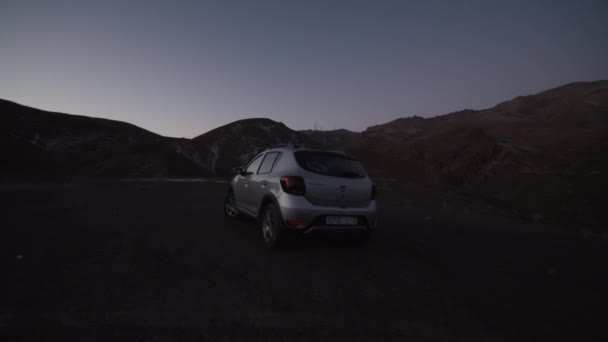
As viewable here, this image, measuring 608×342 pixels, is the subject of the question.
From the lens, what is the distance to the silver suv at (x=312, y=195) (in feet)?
13.6

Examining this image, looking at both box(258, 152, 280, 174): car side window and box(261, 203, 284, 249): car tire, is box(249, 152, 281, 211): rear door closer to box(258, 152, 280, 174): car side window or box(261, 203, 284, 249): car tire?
box(258, 152, 280, 174): car side window

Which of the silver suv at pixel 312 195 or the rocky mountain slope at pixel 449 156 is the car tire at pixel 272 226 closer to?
the silver suv at pixel 312 195

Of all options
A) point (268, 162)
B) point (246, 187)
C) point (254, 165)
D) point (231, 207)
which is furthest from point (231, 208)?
point (268, 162)

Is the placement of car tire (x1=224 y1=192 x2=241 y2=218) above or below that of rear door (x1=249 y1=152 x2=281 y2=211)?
below

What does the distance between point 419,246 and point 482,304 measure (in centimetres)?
211

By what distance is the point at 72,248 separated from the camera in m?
4.39

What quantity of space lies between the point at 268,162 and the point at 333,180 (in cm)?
149

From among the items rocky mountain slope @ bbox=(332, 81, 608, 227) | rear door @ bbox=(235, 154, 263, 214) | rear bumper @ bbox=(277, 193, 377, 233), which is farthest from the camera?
rocky mountain slope @ bbox=(332, 81, 608, 227)

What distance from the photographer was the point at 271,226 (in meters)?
4.57

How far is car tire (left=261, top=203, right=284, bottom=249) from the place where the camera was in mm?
4301

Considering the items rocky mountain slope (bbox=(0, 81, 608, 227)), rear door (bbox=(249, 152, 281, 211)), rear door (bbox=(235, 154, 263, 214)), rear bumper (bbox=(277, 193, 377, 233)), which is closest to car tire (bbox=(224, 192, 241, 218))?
rear door (bbox=(235, 154, 263, 214))

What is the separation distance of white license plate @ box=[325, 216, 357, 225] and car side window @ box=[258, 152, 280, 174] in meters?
1.38

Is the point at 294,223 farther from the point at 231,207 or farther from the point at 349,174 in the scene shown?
the point at 231,207

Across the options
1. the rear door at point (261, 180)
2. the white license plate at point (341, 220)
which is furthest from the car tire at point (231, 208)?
the white license plate at point (341, 220)
